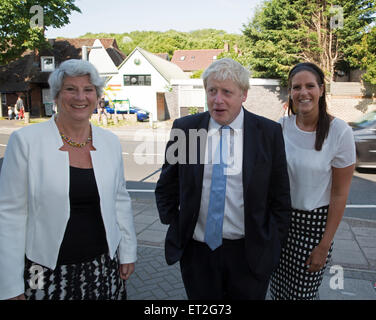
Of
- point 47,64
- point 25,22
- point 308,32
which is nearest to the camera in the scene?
point 308,32

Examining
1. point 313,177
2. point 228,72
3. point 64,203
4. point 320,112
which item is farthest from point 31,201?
point 320,112

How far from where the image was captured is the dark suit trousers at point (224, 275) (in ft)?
7.14

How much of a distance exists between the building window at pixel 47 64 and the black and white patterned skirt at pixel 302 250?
3506 cm

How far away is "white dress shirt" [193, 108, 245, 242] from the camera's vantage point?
214 cm

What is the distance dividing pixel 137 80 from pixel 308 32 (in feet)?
59.6

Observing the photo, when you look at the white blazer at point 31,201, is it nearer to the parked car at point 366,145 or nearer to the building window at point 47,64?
the parked car at point 366,145

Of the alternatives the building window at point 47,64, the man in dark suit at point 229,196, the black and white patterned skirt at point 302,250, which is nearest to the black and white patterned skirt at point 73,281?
the man in dark suit at point 229,196

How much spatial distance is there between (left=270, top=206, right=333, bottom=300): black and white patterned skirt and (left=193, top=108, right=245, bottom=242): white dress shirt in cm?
49

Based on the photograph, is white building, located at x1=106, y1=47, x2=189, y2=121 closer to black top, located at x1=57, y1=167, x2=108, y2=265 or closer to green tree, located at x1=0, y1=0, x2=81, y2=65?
green tree, located at x1=0, y1=0, x2=81, y2=65

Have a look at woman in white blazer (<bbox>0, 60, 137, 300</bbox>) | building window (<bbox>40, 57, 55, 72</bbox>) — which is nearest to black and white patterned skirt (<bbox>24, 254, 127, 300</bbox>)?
woman in white blazer (<bbox>0, 60, 137, 300</bbox>)

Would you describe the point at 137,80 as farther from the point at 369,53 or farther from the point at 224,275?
the point at 224,275

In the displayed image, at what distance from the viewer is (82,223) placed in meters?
2.13

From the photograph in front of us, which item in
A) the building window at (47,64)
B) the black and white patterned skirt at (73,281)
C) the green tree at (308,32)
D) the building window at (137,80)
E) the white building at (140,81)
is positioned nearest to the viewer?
the black and white patterned skirt at (73,281)

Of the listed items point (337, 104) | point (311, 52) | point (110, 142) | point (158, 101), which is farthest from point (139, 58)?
point (110, 142)
